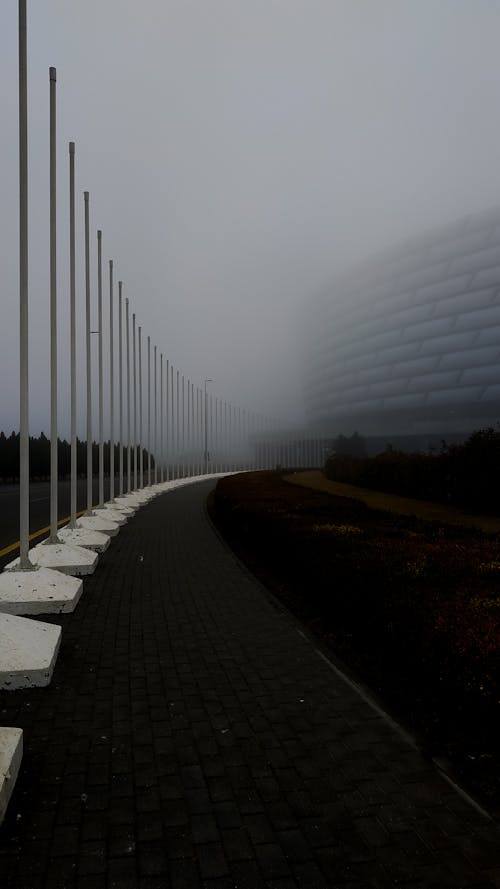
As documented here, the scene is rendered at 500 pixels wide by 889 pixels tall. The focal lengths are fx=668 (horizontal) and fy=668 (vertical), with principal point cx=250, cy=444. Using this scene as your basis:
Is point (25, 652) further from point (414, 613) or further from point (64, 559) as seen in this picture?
point (64, 559)

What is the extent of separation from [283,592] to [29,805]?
5.21m

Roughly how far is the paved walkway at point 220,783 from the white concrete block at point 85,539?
4.98m

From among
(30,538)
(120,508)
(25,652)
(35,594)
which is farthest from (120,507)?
(25,652)

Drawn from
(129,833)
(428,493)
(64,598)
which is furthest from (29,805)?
(428,493)

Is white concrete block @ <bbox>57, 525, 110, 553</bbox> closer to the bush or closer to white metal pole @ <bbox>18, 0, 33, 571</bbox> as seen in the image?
white metal pole @ <bbox>18, 0, 33, 571</bbox>

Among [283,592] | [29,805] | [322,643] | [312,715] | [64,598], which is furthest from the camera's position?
[283,592]

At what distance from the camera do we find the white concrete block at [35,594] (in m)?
6.81

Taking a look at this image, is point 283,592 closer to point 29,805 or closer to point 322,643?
point 322,643

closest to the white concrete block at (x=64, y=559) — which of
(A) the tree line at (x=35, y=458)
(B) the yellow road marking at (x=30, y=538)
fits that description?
(B) the yellow road marking at (x=30, y=538)

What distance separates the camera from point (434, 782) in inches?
133

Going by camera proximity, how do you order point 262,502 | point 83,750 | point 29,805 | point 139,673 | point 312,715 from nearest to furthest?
point 29,805 → point 83,750 → point 312,715 → point 139,673 → point 262,502

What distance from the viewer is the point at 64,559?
357 inches

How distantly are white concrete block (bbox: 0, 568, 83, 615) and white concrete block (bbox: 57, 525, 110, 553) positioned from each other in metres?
3.37

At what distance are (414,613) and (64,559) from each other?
18.8 feet
